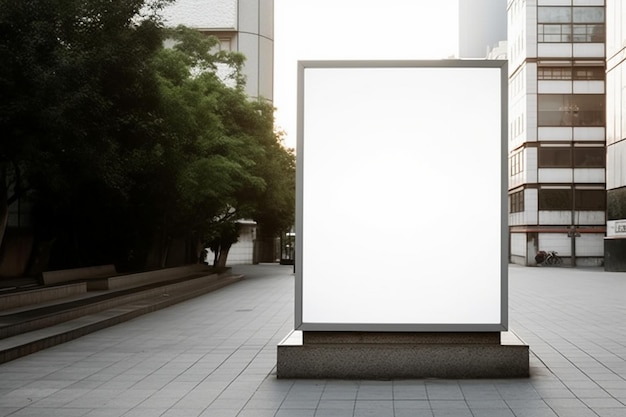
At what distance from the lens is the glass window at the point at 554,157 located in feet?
175

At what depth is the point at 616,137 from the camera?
142ft

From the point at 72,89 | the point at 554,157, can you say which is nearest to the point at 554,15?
the point at 554,157

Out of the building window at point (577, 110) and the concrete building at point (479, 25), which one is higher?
the concrete building at point (479, 25)

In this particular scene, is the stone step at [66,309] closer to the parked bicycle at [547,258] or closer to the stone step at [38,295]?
the stone step at [38,295]

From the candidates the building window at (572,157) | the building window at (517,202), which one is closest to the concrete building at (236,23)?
the building window at (517,202)

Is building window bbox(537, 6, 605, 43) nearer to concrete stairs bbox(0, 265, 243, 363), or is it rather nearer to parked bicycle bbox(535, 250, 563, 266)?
parked bicycle bbox(535, 250, 563, 266)

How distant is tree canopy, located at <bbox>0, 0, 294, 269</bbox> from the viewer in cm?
1385

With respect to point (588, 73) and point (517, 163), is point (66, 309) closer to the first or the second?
point (588, 73)

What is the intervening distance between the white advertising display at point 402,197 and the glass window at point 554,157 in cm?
4706

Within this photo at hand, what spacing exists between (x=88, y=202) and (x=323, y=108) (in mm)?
14622

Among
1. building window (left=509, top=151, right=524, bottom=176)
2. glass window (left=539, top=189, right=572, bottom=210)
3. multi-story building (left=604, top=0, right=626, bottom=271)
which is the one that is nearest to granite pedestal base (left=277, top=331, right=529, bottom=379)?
multi-story building (left=604, top=0, right=626, bottom=271)

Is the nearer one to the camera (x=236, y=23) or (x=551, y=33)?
(x=551, y=33)

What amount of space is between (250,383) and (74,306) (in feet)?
24.7

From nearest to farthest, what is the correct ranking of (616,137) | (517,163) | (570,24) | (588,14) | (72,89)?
1. (72,89)
2. (616,137)
3. (588,14)
4. (570,24)
5. (517,163)
